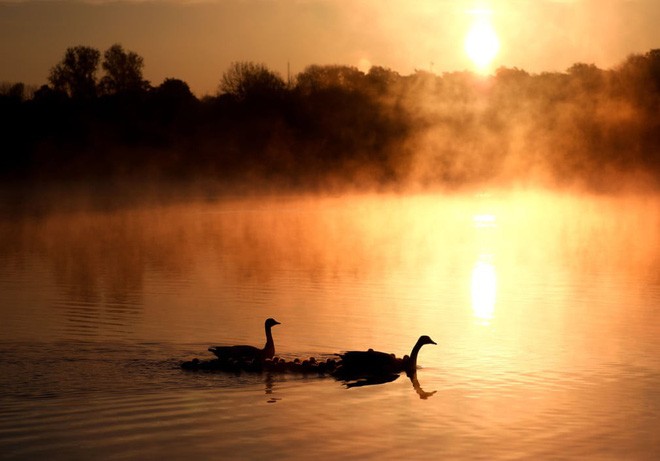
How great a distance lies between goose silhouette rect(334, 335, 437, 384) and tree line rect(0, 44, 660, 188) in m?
62.3

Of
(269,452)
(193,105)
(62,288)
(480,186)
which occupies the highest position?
(193,105)

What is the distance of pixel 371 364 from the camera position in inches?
608

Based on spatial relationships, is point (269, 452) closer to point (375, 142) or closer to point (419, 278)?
point (419, 278)

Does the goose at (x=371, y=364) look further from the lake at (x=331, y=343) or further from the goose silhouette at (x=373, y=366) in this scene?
the lake at (x=331, y=343)

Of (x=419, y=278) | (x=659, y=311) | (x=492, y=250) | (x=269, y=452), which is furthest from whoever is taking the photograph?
(x=492, y=250)

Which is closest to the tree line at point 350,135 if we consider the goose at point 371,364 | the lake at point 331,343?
the lake at point 331,343

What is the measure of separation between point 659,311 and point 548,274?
635 cm

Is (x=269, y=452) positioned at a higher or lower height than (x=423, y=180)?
lower

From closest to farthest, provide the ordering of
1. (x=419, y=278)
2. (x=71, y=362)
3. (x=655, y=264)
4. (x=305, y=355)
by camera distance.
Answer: (x=71, y=362), (x=305, y=355), (x=419, y=278), (x=655, y=264)

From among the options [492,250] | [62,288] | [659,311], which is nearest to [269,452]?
[659,311]

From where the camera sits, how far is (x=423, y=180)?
3246 inches

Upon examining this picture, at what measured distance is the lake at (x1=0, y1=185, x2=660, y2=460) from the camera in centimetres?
1235

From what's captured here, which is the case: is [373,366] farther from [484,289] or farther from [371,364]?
[484,289]

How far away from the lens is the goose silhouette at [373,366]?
15320 millimetres
